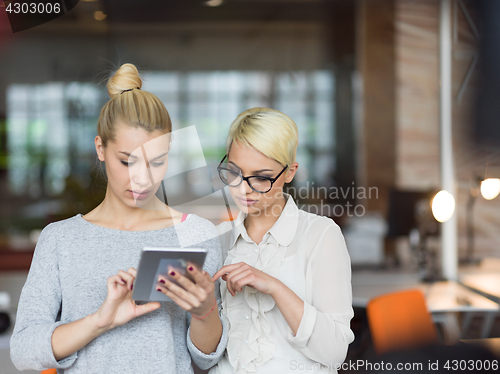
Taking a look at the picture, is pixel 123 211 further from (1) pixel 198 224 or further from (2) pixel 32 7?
(2) pixel 32 7

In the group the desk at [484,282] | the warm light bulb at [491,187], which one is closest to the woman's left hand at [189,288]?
the warm light bulb at [491,187]

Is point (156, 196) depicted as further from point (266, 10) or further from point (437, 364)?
point (266, 10)

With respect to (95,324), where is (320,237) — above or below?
above

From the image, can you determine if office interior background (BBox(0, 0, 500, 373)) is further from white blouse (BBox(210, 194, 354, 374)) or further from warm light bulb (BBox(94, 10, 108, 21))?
white blouse (BBox(210, 194, 354, 374))

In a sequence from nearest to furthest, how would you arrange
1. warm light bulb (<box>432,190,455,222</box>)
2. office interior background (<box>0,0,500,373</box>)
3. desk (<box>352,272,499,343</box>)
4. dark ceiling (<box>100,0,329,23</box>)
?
desk (<box>352,272,499,343</box>), warm light bulb (<box>432,190,455,222</box>), office interior background (<box>0,0,500,373</box>), dark ceiling (<box>100,0,329,23</box>)

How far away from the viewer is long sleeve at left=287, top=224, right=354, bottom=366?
953 millimetres

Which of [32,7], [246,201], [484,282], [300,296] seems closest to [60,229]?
[246,201]

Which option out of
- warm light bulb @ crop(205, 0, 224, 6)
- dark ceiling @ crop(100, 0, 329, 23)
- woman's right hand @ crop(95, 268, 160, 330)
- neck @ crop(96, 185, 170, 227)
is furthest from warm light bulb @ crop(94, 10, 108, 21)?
woman's right hand @ crop(95, 268, 160, 330)

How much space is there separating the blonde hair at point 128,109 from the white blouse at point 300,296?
32 cm

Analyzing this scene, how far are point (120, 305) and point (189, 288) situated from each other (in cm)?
16

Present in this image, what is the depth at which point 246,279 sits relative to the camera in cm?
92

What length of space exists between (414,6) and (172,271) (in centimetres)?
571

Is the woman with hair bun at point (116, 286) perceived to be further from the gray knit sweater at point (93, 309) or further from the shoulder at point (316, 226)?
the shoulder at point (316, 226)

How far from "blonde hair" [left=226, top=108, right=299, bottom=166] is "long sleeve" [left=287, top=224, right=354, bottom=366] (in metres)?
0.20
